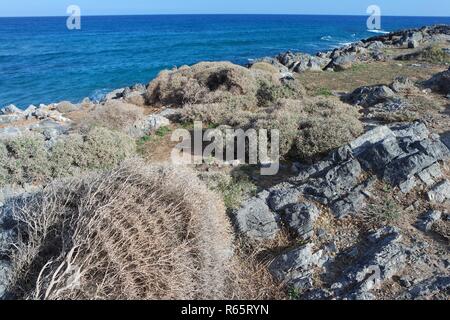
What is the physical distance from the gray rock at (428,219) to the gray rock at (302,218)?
69.4 inches

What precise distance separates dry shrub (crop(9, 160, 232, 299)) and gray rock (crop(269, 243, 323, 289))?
2.77 feet

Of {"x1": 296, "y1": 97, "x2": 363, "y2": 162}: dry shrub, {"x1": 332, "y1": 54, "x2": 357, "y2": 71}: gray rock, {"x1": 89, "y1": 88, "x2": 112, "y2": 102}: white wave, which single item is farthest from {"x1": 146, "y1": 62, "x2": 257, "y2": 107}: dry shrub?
{"x1": 89, "y1": 88, "x2": 112, "y2": 102}: white wave

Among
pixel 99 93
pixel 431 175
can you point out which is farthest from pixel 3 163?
pixel 99 93

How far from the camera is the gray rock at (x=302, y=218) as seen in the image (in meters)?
6.67

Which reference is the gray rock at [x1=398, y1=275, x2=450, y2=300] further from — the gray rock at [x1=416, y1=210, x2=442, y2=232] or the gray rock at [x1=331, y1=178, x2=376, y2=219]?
the gray rock at [x1=331, y1=178, x2=376, y2=219]

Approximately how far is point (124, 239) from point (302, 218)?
3.41 m

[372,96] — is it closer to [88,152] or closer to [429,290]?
[429,290]

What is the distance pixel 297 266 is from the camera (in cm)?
597

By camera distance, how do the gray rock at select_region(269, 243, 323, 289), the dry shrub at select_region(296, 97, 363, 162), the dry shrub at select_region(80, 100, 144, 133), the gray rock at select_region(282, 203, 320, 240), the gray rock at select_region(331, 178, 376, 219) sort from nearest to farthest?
the gray rock at select_region(269, 243, 323, 289)
the gray rock at select_region(282, 203, 320, 240)
the gray rock at select_region(331, 178, 376, 219)
the dry shrub at select_region(296, 97, 363, 162)
the dry shrub at select_region(80, 100, 144, 133)

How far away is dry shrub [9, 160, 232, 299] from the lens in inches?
177

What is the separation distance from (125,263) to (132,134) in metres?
7.42

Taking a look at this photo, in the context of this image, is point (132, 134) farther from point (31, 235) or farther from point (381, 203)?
point (381, 203)

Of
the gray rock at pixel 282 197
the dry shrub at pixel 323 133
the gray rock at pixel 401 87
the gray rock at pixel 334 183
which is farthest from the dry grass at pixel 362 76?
the gray rock at pixel 282 197
